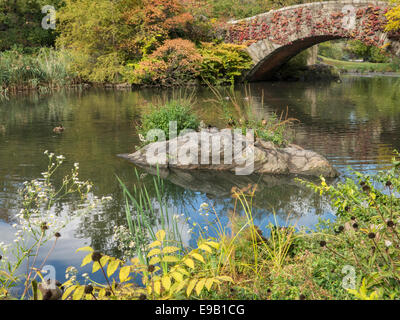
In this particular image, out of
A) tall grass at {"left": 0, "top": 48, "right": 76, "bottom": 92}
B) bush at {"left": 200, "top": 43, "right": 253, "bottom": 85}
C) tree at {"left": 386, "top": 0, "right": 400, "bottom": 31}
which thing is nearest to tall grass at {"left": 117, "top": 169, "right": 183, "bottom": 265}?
tall grass at {"left": 0, "top": 48, "right": 76, "bottom": 92}

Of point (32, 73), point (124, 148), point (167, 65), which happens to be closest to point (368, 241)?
point (124, 148)

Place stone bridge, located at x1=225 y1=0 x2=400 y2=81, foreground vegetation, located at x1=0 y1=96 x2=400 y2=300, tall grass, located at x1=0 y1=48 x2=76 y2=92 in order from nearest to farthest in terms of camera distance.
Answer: foreground vegetation, located at x1=0 y1=96 x2=400 y2=300, tall grass, located at x1=0 y1=48 x2=76 y2=92, stone bridge, located at x1=225 y1=0 x2=400 y2=81

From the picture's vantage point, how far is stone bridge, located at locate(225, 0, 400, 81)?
53.0ft

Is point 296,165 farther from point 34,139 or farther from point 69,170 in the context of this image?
point 34,139

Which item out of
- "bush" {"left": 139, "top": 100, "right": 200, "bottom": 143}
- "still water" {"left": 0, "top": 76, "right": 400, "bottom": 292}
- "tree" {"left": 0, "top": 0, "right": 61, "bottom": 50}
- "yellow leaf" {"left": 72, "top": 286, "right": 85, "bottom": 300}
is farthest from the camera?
"tree" {"left": 0, "top": 0, "right": 61, "bottom": 50}

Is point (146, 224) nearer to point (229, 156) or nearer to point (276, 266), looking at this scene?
point (276, 266)

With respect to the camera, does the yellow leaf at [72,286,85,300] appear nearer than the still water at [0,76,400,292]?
Yes

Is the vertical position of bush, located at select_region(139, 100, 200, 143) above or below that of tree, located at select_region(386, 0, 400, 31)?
below

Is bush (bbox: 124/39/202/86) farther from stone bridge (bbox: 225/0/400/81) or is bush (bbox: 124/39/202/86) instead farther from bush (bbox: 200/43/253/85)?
stone bridge (bbox: 225/0/400/81)

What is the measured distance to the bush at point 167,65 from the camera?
17484 millimetres

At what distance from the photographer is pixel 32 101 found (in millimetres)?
13125

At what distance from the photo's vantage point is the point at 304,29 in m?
18.2

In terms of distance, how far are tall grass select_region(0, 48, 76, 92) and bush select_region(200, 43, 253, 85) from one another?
5.64 m

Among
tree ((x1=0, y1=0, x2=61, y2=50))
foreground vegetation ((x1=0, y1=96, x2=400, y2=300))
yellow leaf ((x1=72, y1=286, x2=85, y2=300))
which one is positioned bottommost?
foreground vegetation ((x1=0, y1=96, x2=400, y2=300))
